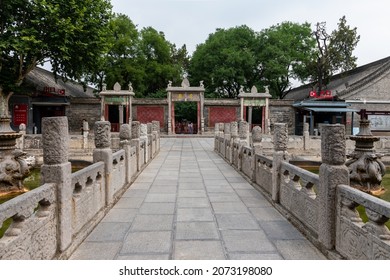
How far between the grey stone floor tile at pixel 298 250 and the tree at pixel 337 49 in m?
25.6

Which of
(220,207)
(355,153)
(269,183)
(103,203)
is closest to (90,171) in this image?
(103,203)

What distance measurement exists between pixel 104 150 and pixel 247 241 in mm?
2782

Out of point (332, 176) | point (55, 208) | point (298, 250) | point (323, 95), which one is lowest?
point (298, 250)

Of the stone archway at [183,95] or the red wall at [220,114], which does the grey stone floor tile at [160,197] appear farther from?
the red wall at [220,114]

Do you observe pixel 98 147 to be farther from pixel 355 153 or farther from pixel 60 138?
pixel 355 153

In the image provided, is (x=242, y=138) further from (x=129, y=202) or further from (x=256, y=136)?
(x=129, y=202)

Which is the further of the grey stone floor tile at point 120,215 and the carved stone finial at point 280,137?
the carved stone finial at point 280,137

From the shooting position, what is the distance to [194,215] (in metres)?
5.14

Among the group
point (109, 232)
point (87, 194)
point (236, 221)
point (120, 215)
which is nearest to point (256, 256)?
point (236, 221)

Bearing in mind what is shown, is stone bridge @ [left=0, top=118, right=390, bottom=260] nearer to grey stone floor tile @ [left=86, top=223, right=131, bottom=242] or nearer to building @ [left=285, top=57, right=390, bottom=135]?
grey stone floor tile @ [left=86, top=223, right=131, bottom=242]

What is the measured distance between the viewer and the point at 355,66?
27.7m

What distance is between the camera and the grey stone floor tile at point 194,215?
493 centimetres

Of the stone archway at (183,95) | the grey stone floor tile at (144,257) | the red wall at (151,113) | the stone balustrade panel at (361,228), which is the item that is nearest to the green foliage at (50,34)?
the stone archway at (183,95)

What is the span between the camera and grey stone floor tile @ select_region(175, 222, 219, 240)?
418 centimetres
